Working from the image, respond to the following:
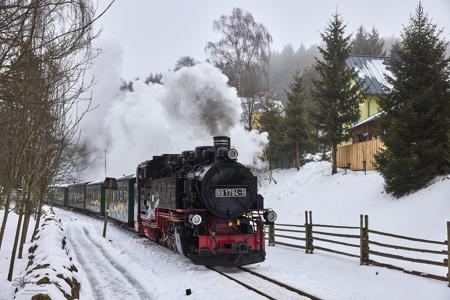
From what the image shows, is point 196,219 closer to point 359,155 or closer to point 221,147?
point 221,147

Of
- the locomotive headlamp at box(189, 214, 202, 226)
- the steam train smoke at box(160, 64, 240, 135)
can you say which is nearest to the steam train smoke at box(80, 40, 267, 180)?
the steam train smoke at box(160, 64, 240, 135)

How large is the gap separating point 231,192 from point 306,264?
2824mm

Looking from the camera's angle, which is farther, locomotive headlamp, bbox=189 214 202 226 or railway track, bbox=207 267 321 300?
locomotive headlamp, bbox=189 214 202 226

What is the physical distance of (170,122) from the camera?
31000mm

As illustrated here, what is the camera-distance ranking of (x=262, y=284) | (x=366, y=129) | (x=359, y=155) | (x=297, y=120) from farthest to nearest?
(x=297, y=120) → (x=366, y=129) → (x=359, y=155) → (x=262, y=284)

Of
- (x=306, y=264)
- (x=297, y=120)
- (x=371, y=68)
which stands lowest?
(x=306, y=264)

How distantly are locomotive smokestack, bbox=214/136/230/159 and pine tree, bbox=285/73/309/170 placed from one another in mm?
18827

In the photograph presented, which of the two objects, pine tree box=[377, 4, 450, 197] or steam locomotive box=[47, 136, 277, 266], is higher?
pine tree box=[377, 4, 450, 197]

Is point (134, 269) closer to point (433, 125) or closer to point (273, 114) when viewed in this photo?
point (433, 125)

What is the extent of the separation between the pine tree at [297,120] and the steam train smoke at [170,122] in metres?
2.15

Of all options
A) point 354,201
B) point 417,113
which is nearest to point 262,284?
point 417,113

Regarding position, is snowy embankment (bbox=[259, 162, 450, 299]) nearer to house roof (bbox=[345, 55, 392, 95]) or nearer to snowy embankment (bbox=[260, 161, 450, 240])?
snowy embankment (bbox=[260, 161, 450, 240])

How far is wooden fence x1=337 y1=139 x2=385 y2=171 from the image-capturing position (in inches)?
866

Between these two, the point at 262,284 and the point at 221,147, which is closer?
the point at 262,284
